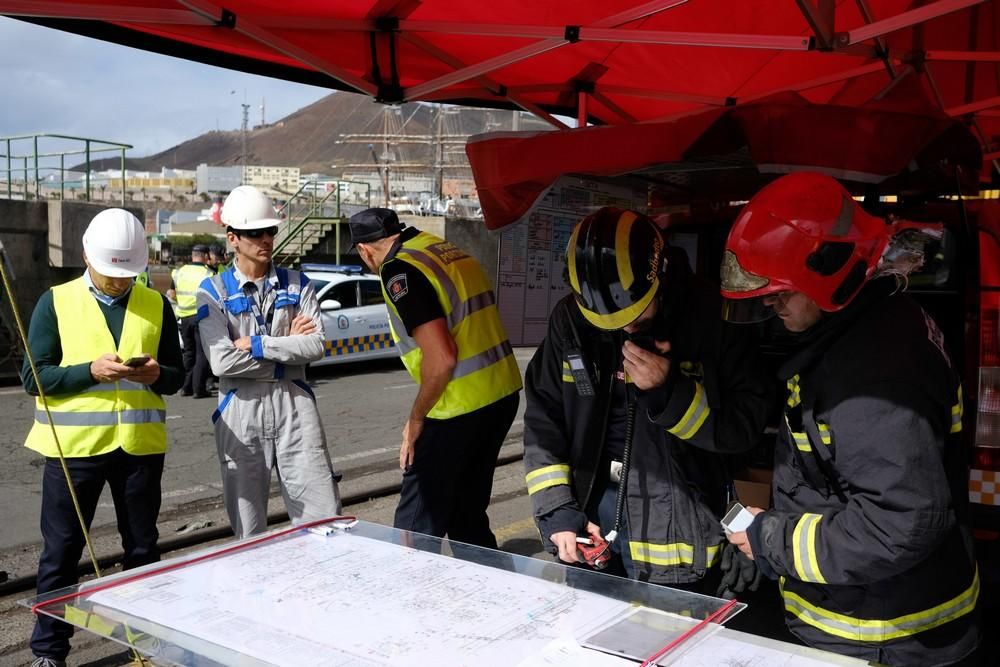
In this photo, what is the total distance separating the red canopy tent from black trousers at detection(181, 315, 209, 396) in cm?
652

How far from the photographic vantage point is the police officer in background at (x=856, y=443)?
5.65 feet

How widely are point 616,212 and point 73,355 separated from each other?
8.13ft

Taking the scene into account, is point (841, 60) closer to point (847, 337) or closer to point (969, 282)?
point (969, 282)

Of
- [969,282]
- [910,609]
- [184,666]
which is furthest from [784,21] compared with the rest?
[184,666]

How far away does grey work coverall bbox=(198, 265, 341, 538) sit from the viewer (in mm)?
3721

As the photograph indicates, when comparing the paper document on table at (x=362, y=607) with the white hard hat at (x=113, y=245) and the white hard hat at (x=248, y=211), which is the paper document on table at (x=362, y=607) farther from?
the white hard hat at (x=248, y=211)

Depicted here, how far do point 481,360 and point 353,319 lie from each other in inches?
374

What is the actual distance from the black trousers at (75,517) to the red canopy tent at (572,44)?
5.79ft

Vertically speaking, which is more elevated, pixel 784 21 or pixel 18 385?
pixel 784 21

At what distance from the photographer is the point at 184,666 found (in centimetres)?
152

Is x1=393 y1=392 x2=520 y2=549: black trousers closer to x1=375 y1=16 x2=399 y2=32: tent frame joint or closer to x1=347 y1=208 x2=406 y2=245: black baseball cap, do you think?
x1=347 y1=208 x2=406 y2=245: black baseball cap

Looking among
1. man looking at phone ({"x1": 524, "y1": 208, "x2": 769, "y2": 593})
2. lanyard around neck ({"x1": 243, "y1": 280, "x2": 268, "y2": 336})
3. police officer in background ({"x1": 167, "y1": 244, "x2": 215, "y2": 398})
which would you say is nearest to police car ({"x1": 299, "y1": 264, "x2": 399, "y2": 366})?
police officer in background ({"x1": 167, "y1": 244, "x2": 215, "y2": 398})

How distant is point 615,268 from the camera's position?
2.19 metres

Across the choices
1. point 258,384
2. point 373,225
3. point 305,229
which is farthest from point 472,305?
point 305,229
